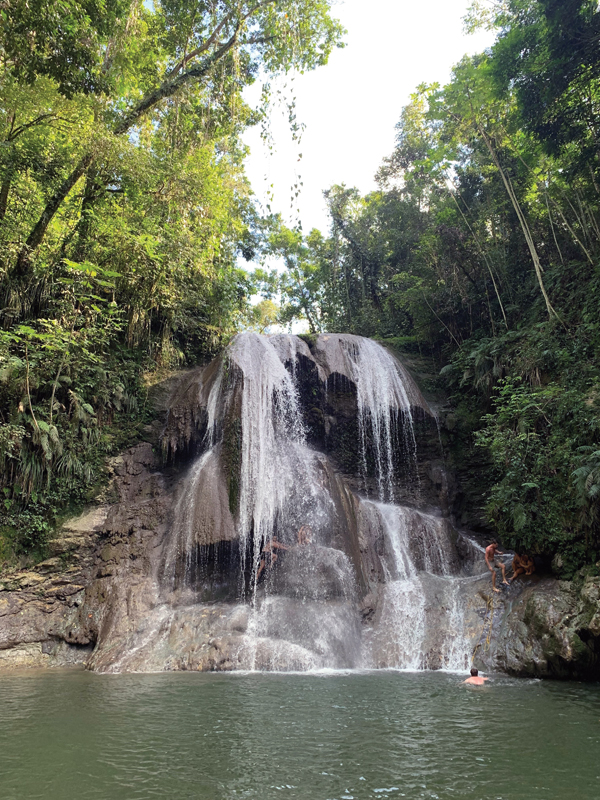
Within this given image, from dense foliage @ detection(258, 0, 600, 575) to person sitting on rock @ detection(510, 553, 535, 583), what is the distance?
0.28 meters

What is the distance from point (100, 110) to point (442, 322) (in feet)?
39.7

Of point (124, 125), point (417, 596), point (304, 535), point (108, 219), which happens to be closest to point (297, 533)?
point (304, 535)

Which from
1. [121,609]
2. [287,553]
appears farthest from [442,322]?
[121,609]

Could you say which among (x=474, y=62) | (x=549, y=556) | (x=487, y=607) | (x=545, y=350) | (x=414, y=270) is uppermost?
(x=474, y=62)

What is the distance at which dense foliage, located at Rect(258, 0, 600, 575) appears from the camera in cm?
950

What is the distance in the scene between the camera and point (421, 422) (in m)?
14.6

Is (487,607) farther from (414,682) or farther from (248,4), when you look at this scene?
(248,4)

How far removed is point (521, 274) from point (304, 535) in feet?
38.3

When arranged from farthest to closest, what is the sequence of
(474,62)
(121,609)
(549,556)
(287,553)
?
(474,62) → (287,553) → (121,609) → (549,556)

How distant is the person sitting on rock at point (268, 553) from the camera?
10859 millimetres

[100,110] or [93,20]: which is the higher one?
[100,110]

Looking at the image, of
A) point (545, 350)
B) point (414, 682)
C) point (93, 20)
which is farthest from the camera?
point (545, 350)

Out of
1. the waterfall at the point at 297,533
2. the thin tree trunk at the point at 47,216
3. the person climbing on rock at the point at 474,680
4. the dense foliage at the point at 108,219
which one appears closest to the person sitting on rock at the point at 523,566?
the waterfall at the point at 297,533

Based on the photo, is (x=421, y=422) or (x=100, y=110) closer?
(x=100, y=110)
